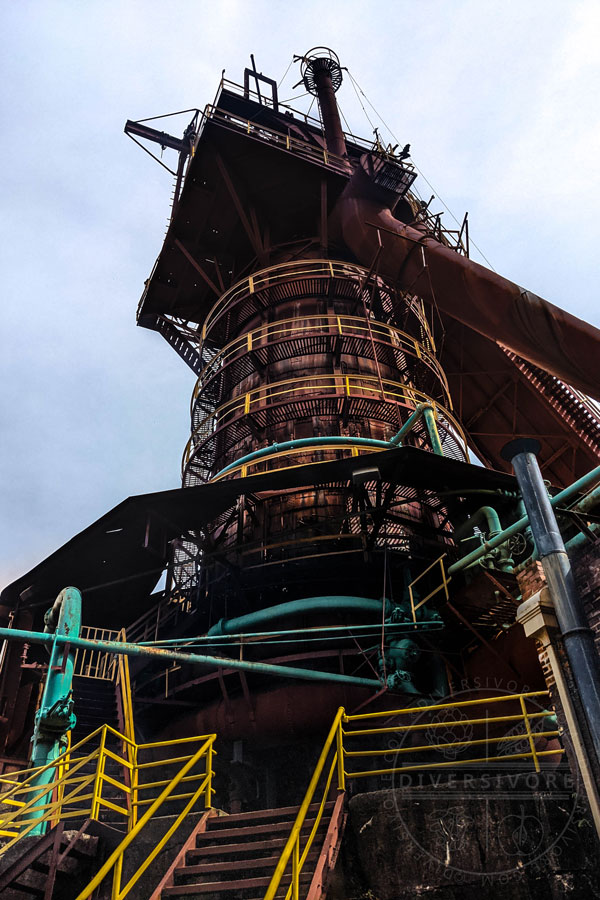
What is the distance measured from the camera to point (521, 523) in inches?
382

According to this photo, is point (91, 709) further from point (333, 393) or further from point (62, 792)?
point (333, 393)

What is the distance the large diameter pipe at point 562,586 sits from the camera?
6426 mm

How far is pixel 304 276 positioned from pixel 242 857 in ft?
53.3

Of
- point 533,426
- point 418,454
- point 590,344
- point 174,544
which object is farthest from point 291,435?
point 533,426

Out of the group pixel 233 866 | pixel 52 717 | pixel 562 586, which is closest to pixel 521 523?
pixel 562 586

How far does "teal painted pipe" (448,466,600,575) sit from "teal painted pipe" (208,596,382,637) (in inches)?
77.6

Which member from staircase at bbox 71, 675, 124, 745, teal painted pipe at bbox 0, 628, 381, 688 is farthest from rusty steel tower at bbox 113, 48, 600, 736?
staircase at bbox 71, 675, 124, 745

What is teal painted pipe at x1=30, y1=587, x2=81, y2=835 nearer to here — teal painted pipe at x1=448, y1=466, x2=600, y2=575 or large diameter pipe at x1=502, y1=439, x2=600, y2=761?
teal painted pipe at x1=448, y1=466, x2=600, y2=575

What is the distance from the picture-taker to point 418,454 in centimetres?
1270

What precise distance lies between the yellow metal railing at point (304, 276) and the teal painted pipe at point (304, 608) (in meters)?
10.2

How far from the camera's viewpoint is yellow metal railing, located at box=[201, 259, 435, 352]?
2050cm

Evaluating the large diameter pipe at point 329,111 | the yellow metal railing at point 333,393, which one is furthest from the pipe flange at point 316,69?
the yellow metal railing at point 333,393

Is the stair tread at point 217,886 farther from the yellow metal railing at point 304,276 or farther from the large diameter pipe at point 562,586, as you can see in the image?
the yellow metal railing at point 304,276

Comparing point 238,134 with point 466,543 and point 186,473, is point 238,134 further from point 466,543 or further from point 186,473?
point 466,543
